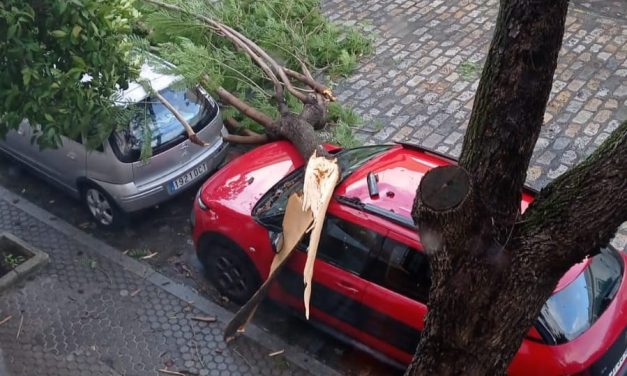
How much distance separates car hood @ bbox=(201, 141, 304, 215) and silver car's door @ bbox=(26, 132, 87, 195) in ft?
4.92

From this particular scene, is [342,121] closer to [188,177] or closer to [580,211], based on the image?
[188,177]

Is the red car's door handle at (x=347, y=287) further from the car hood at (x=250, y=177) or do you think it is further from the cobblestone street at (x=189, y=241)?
the car hood at (x=250, y=177)

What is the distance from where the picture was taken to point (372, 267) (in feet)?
17.0

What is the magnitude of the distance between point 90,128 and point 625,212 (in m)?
4.79

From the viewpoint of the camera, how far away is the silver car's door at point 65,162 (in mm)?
6895

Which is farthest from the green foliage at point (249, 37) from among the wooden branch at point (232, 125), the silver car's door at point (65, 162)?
the silver car's door at point (65, 162)

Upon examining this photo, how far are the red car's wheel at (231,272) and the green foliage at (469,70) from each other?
4757mm

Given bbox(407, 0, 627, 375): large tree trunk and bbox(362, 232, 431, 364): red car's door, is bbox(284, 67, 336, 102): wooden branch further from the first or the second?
bbox(407, 0, 627, 375): large tree trunk

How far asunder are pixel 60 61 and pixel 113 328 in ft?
7.80

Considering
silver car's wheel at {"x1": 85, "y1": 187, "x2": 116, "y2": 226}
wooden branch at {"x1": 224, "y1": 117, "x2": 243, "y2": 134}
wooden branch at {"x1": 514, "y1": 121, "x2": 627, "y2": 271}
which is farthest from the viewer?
wooden branch at {"x1": 224, "y1": 117, "x2": 243, "y2": 134}

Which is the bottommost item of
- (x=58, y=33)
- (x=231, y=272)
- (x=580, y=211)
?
(x=231, y=272)

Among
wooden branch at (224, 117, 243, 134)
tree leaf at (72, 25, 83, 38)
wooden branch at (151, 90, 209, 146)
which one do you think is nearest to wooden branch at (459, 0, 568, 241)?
tree leaf at (72, 25, 83, 38)

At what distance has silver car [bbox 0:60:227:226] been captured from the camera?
6668 mm

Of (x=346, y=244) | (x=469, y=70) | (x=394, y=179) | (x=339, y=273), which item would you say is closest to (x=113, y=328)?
(x=339, y=273)
